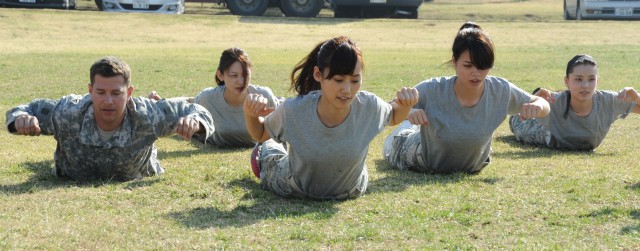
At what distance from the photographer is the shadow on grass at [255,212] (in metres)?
6.12

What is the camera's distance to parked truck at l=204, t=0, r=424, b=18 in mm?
30141

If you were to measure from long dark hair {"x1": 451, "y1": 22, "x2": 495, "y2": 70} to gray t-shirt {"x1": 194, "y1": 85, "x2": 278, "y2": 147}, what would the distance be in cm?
238

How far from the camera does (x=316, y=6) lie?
101 ft

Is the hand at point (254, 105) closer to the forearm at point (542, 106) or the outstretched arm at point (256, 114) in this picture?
the outstretched arm at point (256, 114)

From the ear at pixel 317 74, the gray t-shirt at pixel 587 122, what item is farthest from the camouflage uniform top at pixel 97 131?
the gray t-shirt at pixel 587 122

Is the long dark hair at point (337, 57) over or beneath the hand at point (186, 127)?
over

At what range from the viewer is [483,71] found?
761 cm

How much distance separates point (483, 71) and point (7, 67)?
37.5ft

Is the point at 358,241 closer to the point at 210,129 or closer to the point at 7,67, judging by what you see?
the point at 210,129

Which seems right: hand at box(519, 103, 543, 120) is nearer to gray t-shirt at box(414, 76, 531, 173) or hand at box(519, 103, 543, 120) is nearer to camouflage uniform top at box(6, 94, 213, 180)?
gray t-shirt at box(414, 76, 531, 173)

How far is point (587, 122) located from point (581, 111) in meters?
0.19

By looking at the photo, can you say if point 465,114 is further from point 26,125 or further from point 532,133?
point 26,125

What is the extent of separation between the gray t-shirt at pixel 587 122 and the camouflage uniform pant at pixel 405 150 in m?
1.72

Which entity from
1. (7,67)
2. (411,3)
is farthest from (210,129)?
(411,3)
